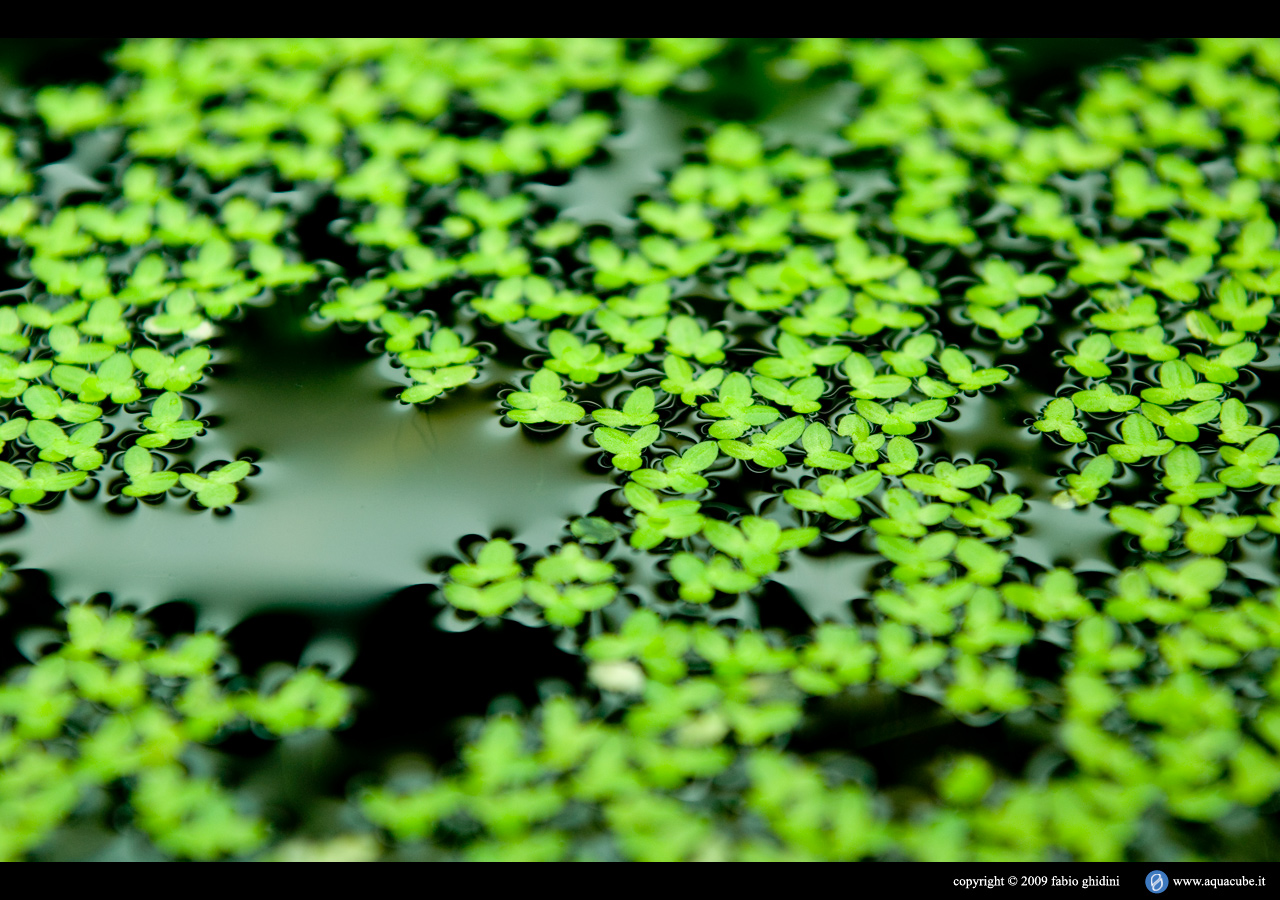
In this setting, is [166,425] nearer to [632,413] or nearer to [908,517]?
[632,413]

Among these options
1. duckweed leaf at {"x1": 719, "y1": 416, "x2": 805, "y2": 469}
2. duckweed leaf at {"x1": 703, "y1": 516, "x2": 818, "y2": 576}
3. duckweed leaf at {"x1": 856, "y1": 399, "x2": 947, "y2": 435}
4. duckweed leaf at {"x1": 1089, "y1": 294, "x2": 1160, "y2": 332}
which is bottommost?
duckweed leaf at {"x1": 703, "y1": 516, "x2": 818, "y2": 576}

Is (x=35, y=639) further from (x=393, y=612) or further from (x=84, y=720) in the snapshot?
(x=393, y=612)

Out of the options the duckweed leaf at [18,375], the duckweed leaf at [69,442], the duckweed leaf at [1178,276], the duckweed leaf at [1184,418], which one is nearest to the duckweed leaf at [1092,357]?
the duckweed leaf at [1184,418]

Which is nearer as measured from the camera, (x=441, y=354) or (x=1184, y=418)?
(x=1184, y=418)

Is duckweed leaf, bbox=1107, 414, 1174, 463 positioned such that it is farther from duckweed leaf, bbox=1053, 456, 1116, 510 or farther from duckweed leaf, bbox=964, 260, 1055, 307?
duckweed leaf, bbox=964, 260, 1055, 307

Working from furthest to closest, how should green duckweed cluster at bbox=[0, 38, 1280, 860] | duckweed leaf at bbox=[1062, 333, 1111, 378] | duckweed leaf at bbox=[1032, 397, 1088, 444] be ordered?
duckweed leaf at bbox=[1062, 333, 1111, 378] < duckweed leaf at bbox=[1032, 397, 1088, 444] < green duckweed cluster at bbox=[0, 38, 1280, 860]

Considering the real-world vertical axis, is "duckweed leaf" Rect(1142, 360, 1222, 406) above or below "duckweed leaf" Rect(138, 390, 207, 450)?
below

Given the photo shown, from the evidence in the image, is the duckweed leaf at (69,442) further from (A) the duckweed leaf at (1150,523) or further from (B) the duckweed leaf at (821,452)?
(A) the duckweed leaf at (1150,523)

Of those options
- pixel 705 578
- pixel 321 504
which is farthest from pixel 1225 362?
pixel 321 504

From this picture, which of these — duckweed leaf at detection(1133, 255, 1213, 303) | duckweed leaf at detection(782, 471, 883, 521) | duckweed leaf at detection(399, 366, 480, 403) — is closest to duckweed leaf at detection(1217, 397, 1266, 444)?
duckweed leaf at detection(1133, 255, 1213, 303)
